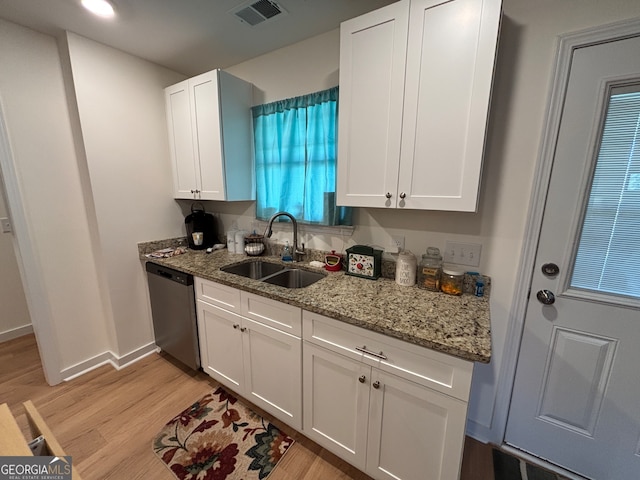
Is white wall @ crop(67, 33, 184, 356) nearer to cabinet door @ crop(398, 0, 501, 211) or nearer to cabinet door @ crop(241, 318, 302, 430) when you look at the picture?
cabinet door @ crop(241, 318, 302, 430)

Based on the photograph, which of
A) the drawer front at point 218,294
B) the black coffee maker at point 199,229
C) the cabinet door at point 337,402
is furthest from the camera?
the black coffee maker at point 199,229

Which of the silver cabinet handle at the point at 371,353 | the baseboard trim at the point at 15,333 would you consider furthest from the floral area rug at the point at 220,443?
the baseboard trim at the point at 15,333

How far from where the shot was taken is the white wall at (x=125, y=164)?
5.95 ft

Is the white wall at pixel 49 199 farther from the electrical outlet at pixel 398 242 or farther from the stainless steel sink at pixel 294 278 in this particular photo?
the electrical outlet at pixel 398 242

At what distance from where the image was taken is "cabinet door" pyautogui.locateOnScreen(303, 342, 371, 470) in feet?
3.94

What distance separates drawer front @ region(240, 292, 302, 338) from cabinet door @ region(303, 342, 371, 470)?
0.13 metres

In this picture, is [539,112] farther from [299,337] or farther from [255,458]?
[255,458]

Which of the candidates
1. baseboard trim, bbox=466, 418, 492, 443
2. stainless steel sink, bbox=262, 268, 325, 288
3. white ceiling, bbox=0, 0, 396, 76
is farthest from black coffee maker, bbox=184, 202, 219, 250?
baseboard trim, bbox=466, 418, 492, 443

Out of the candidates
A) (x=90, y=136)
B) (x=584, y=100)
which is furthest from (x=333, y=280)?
(x=90, y=136)

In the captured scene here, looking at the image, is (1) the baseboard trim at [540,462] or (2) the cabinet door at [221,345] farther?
(2) the cabinet door at [221,345]

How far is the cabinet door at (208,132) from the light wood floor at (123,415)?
149 centimetres

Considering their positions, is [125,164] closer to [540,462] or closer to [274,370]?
[274,370]

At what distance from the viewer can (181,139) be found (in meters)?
2.14

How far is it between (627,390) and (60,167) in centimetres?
353
